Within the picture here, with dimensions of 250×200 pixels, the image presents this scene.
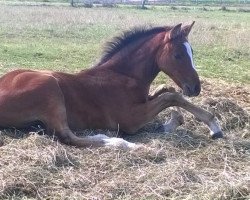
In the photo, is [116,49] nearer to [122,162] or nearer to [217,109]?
[217,109]

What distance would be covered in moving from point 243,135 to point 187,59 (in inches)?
49.3

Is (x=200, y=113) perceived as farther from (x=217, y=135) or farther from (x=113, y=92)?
(x=113, y=92)

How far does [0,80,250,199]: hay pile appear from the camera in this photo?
14.9 ft

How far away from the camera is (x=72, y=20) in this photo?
84.5ft

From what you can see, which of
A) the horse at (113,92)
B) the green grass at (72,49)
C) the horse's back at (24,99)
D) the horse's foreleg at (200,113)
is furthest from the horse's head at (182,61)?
the horse's back at (24,99)

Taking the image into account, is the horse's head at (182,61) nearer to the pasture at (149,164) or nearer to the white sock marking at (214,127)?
the white sock marking at (214,127)

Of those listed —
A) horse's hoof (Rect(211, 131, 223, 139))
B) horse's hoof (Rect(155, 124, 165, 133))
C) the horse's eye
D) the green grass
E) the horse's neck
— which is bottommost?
the green grass

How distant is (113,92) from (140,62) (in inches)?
24.9

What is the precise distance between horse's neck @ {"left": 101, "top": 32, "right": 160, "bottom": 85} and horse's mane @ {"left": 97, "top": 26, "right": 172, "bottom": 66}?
14cm

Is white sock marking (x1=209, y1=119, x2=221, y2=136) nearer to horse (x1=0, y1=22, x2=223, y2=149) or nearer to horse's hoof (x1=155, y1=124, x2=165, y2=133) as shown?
horse (x1=0, y1=22, x2=223, y2=149)

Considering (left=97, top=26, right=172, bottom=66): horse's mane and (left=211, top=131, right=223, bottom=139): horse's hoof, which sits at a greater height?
(left=97, top=26, right=172, bottom=66): horse's mane

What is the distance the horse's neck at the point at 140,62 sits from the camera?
6.71 meters

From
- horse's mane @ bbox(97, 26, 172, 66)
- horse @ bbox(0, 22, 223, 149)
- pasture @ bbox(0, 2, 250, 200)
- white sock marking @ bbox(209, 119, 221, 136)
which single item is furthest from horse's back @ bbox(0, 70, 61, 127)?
white sock marking @ bbox(209, 119, 221, 136)

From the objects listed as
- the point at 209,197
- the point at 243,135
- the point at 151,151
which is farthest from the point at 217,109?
the point at 209,197
